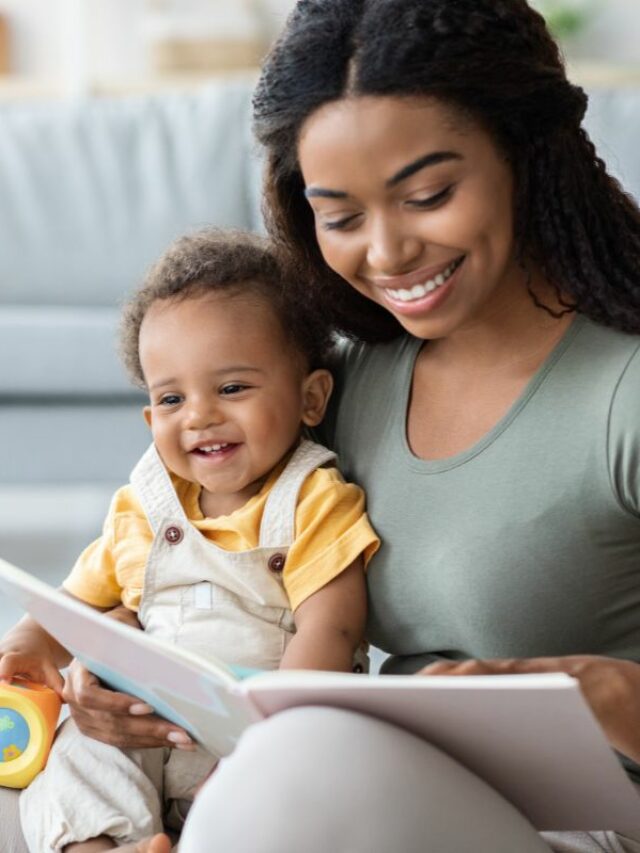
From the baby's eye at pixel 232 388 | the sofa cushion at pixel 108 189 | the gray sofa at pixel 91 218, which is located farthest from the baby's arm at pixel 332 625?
the sofa cushion at pixel 108 189

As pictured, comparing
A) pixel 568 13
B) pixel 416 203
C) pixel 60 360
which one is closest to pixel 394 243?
pixel 416 203

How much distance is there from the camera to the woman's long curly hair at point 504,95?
1194 mm

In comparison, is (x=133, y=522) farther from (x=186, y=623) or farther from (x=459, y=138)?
(x=459, y=138)

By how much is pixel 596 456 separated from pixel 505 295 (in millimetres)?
195

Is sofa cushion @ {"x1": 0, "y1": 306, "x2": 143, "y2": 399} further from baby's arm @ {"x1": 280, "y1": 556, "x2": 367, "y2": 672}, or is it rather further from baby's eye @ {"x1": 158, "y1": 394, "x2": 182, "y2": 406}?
baby's arm @ {"x1": 280, "y1": 556, "x2": 367, "y2": 672}

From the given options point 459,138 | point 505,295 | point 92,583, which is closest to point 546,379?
point 505,295

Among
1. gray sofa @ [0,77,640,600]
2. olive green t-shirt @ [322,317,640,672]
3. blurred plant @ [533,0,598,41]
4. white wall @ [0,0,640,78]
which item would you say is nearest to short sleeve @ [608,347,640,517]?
olive green t-shirt @ [322,317,640,672]

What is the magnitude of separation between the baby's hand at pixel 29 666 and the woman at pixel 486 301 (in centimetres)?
11

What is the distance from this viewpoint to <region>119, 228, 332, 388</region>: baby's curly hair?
4.89 feet

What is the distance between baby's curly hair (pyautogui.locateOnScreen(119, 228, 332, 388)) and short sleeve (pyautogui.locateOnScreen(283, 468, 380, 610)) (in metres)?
0.16

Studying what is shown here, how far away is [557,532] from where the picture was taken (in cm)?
122

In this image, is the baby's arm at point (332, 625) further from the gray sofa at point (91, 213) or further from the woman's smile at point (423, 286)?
the gray sofa at point (91, 213)

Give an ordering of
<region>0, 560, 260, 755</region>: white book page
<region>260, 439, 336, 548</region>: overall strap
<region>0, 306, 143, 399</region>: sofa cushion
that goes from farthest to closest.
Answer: <region>0, 306, 143, 399</region>: sofa cushion
<region>260, 439, 336, 548</region>: overall strap
<region>0, 560, 260, 755</region>: white book page

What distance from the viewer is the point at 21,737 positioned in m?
1.38
